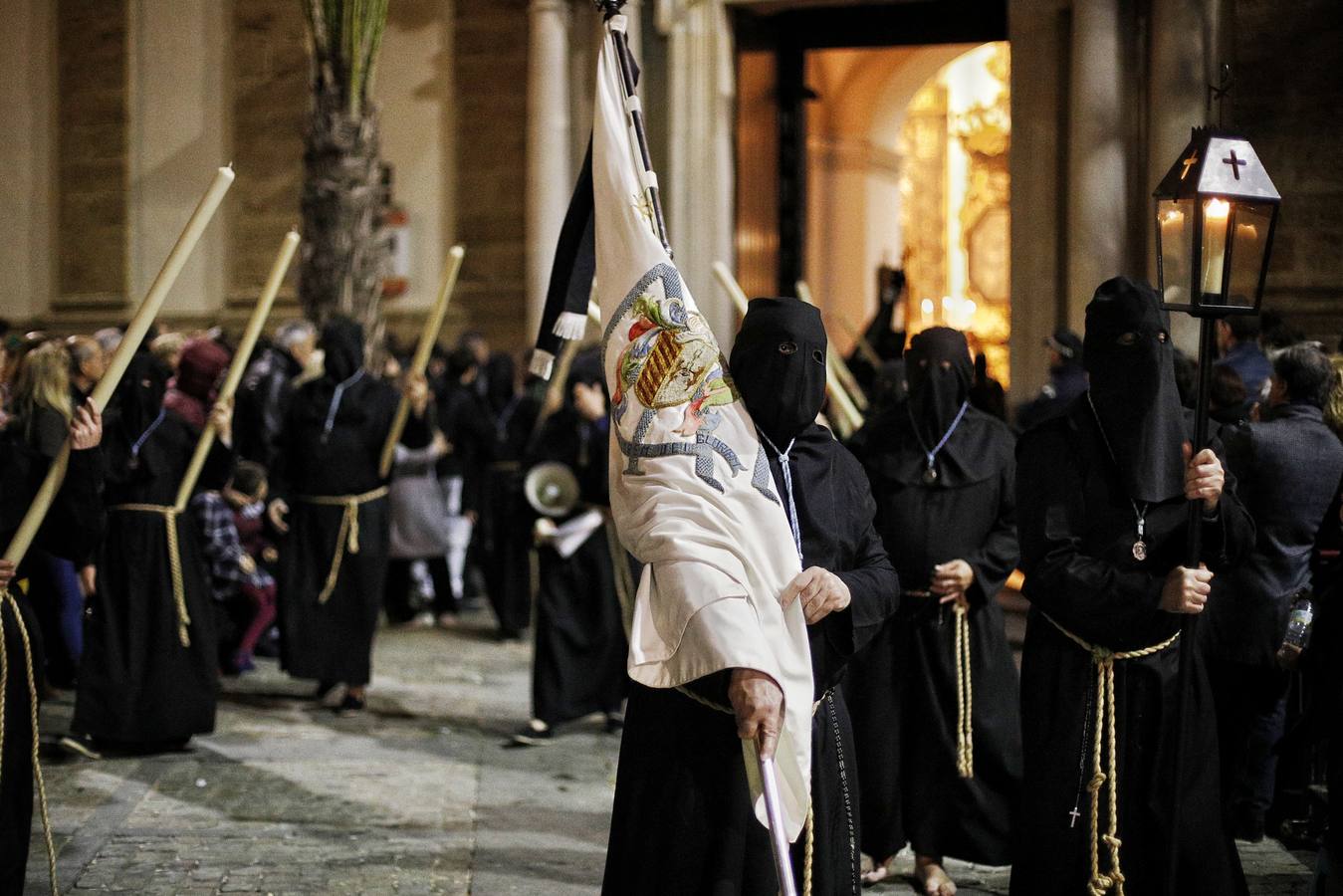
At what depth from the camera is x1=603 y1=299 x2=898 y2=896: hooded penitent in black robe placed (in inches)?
142

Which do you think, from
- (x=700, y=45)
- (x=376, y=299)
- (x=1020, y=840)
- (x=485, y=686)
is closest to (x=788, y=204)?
(x=700, y=45)

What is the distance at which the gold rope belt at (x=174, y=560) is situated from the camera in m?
7.57

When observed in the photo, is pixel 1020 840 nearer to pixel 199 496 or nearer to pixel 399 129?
pixel 199 496

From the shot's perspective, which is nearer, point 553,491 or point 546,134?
point 553,491

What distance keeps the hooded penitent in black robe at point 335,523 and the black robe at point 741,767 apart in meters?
5.02

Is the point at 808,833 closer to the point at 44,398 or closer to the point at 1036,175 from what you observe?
the point at 44,398

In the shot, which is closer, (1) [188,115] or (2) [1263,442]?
(2) [1263,442]

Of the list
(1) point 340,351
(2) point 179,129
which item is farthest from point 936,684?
(2) point 179,129

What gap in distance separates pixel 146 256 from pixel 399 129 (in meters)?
2.95

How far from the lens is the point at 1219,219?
14.0 ft

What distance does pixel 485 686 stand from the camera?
9.45 meters

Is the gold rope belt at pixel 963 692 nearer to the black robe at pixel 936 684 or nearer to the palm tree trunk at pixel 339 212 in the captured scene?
the black robe at pixel 936 684

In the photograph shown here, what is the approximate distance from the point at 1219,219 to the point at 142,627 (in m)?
5.35

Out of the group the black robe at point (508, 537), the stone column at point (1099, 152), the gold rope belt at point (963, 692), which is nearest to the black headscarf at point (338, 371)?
the black robe at point (508, 537)
